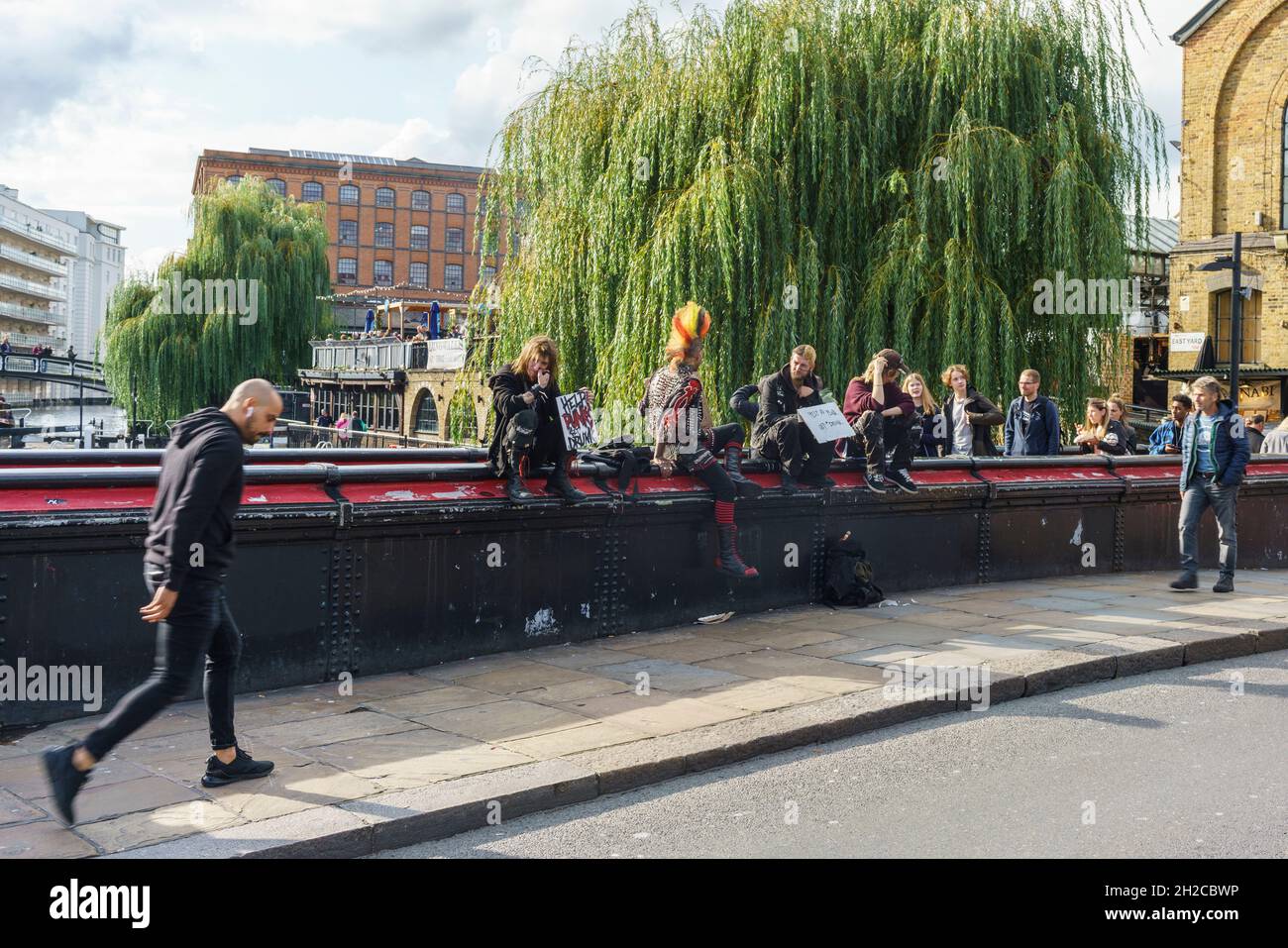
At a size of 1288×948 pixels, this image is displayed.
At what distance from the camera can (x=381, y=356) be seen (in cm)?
5106

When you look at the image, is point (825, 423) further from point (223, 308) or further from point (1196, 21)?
point (223, 308)

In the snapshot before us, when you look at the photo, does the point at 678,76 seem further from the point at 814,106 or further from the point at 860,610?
the point at 860,610

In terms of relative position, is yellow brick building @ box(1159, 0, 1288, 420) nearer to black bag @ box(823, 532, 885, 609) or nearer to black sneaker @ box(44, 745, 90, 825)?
black bag @ box(823, 532, 885, 609)

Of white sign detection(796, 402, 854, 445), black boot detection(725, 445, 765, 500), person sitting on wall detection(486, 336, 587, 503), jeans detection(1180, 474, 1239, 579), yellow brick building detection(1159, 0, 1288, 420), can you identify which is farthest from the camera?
yellow brick building detection(1159, 0, 1288, 420)

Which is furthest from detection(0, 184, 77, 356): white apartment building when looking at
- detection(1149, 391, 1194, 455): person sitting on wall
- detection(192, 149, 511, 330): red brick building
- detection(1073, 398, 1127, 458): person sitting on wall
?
detection(1073, 398, 1127, 458): person sitting on wall

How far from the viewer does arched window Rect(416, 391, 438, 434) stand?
49125mm

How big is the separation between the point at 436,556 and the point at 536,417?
1.18 metres

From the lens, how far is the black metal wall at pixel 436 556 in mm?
6270

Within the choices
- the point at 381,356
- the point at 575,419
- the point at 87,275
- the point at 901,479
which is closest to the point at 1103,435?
the point at 901,479

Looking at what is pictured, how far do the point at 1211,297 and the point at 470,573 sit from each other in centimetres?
2984

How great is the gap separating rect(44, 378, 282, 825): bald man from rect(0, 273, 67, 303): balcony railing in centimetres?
11655

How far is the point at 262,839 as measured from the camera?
15.2ft

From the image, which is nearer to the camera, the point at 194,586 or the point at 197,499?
the point at 197,499
